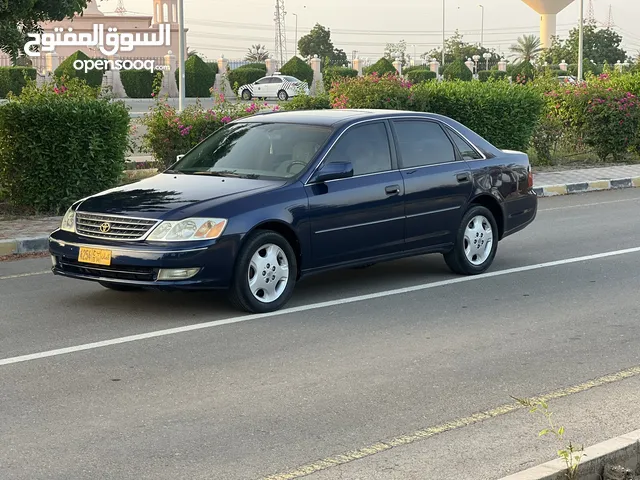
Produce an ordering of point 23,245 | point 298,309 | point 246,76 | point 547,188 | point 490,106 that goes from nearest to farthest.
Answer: point 298,309 < point 23,245 < point 547,188 < point 490,106 < point 246,76

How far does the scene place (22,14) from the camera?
555 inches

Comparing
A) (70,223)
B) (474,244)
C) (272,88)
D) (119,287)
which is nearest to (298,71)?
(272,88)

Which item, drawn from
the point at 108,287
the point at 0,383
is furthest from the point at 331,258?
the point at 0,383

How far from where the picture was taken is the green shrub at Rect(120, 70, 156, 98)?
6469 centimetres

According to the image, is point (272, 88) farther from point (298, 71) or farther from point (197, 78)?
point (298, 71)

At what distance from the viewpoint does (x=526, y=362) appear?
24.1ft

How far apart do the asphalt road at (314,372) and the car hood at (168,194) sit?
83cm

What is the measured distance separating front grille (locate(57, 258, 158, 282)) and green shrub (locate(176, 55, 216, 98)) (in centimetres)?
5694

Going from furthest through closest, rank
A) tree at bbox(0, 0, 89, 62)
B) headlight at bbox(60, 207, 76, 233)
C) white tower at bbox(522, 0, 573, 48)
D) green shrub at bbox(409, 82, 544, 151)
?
white tower at bbox(522, 0, 573, 48)
green shrub at bbox(409, 82, 544, 151)
tree at bbox(0, 0, 89, 62)
headlight at bbox(60, 207, 76, 233)

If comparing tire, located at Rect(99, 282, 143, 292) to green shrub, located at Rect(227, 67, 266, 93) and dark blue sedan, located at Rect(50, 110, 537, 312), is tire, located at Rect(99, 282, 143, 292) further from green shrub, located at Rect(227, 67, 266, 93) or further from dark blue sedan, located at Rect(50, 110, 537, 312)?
green shrub, located at Rect(227, 67, 266, 93)

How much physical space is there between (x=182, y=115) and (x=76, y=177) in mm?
3597

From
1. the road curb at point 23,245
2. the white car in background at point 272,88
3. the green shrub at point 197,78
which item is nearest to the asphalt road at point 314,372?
the road curb at point 23,245

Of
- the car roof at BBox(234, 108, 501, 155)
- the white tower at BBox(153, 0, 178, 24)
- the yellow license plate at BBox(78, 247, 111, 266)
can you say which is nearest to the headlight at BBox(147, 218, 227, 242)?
the yellow license plate at BBox(78, 247, 111, 266)

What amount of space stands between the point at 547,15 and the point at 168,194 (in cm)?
12055
